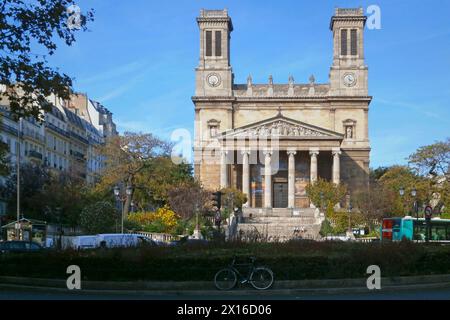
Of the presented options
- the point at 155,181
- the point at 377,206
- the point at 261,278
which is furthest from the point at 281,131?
the point at 261,278

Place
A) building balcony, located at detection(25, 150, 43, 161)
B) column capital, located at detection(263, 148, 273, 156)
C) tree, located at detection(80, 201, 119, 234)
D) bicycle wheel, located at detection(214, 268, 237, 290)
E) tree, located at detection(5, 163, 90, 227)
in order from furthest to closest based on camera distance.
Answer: column capital, located at detection(263, 148, 273, 156) → building balcony, located at detection(25, 150, 43, 161) → tree, located at detection(5, 163, 90, 227) → tree, located at detection(80, 201, 119, 234) → bicycle wheel, located at detection(214, 268, 237, 290)

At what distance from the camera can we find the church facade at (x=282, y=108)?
8662 cm

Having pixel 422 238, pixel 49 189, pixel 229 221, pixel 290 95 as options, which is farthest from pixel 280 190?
pixel 422 238

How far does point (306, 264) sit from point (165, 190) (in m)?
54.3

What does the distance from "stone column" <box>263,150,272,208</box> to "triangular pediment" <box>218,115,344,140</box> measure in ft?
7.71

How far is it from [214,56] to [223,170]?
18233mm

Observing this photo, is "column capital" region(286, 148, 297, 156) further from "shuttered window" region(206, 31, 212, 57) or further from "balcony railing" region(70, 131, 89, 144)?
"balcony railing" region(70, 131, 89, 144)

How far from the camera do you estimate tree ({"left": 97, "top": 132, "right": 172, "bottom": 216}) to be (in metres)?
74.4

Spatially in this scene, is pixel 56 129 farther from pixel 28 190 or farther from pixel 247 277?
pixel 247 277

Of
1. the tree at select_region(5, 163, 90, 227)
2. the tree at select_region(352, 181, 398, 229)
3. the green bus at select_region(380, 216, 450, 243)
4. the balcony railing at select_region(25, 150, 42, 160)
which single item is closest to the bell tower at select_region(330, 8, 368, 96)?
the tree at select_region(352, 181, 398, 229)

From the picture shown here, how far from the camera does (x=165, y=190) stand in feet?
242

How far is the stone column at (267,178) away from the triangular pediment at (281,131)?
2.35m

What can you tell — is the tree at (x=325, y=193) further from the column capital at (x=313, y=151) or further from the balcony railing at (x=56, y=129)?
the balcony railing at (x=56, y=129)

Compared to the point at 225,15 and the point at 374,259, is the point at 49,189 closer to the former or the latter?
the point at 225,15
